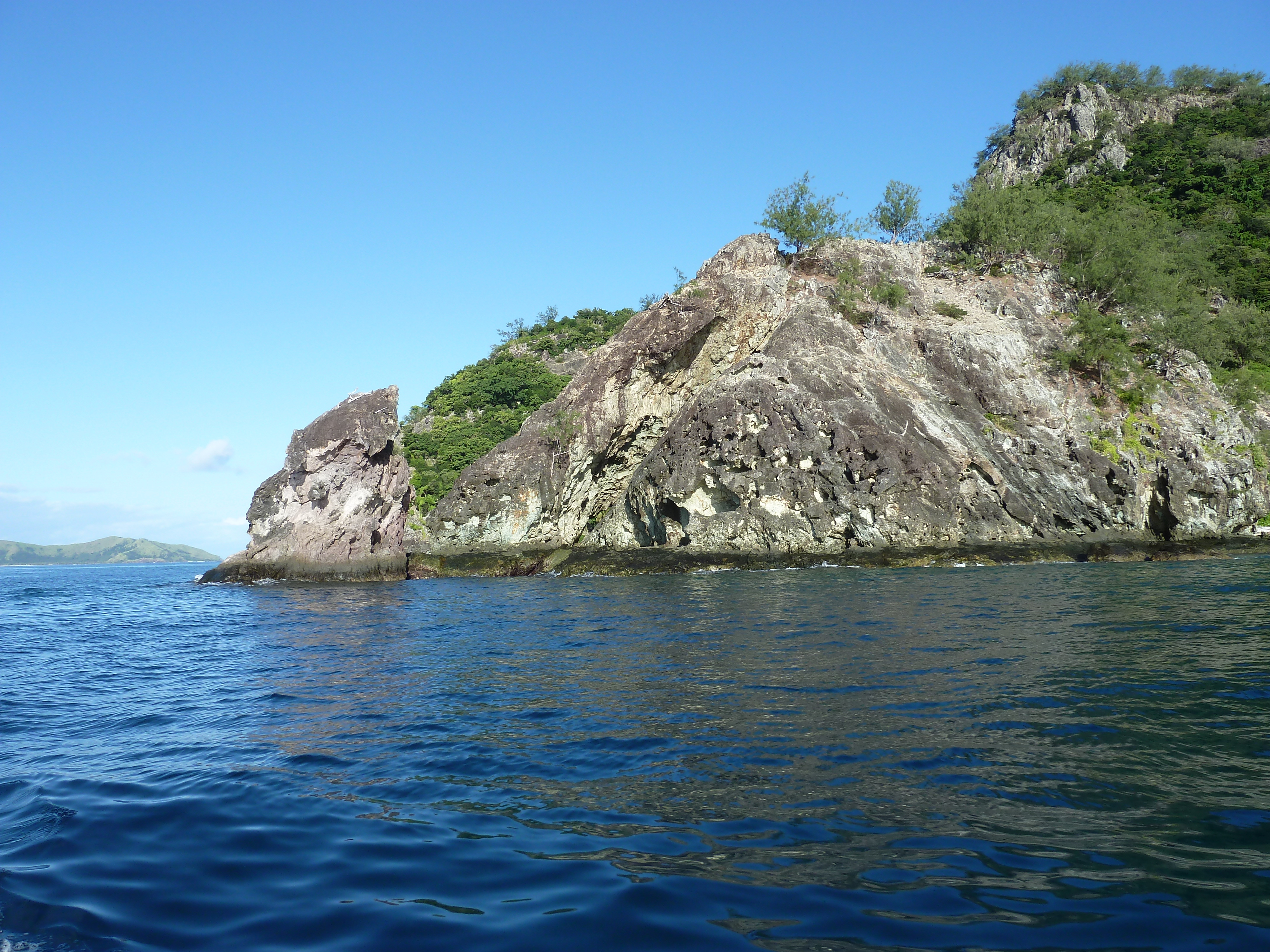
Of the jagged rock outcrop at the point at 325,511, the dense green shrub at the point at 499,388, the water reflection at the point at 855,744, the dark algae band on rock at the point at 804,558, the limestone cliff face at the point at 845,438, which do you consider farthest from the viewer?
the dense green shrub at the point at 499,388

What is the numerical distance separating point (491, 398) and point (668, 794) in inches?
2362

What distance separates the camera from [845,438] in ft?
118

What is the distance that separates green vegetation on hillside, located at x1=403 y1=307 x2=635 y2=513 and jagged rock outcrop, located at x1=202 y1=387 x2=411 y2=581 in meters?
8.65

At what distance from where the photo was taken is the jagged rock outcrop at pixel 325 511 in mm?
36750

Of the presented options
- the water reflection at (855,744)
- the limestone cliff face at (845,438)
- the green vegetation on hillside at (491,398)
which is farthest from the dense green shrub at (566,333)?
the water reflection at (855,744)

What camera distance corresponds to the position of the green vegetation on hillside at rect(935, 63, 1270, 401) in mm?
42188

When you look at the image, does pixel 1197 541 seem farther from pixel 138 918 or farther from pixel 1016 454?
pixel 138 918

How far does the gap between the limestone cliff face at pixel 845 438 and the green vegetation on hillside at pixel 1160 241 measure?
1956 mm

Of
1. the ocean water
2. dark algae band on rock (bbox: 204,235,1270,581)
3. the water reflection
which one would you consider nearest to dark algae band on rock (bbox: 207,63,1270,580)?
dark algae band on rock (bbox: 204,235,1270,581)

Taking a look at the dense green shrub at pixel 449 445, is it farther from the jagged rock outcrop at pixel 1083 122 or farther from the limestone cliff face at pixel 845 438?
the jagged rock outcrop at pixel 1083 122

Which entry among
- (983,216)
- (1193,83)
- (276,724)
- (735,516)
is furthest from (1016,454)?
(1193,83)

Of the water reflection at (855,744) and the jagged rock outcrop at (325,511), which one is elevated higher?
the jagged rock outcrop at (325,511)

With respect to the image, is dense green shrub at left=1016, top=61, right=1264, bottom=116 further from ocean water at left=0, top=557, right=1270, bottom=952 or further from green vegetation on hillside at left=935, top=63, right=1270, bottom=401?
ocean water at left=0, top=557, right=1270, bottom=952

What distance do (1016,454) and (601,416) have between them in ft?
74.0
